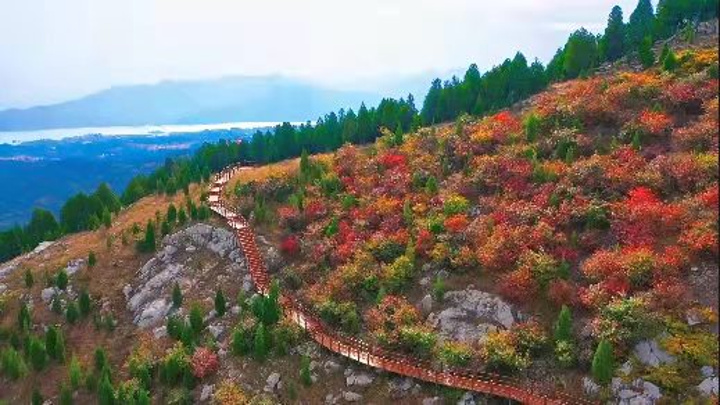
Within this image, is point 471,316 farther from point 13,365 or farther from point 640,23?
point 640,23

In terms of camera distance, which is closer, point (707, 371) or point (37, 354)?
point (707, 371)

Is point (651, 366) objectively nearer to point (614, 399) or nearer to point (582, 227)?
point (614, 399)

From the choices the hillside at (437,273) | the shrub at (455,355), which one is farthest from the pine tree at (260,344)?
the shrub at (455,355)

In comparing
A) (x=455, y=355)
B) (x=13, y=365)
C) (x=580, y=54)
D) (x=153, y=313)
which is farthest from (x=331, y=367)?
(x=580, y=54)

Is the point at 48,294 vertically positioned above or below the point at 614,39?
below


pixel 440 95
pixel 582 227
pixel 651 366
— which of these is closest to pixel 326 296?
pixel 582 227

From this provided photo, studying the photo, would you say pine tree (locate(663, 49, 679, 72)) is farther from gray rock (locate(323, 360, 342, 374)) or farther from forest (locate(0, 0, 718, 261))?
gray rock (locate(323, 360, 342, 374))
